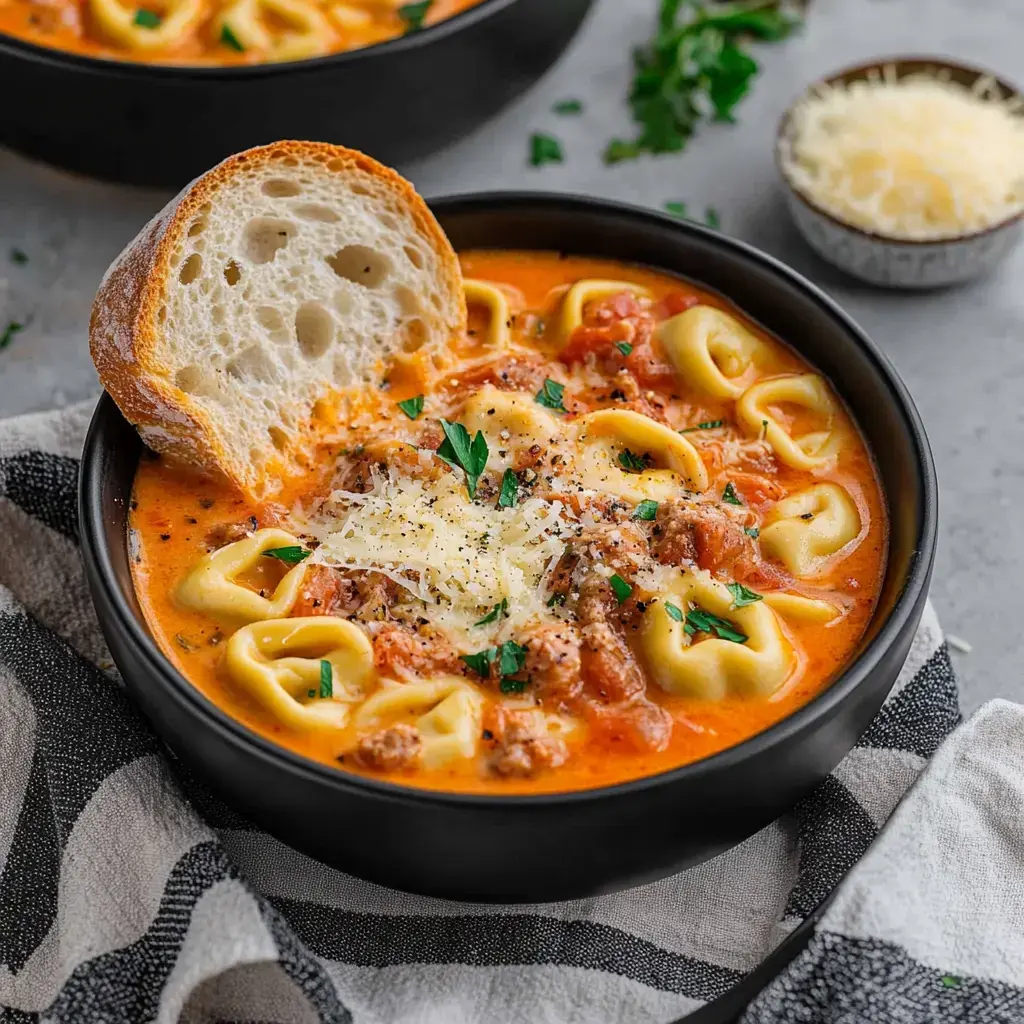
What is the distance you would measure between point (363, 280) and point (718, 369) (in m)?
1.17

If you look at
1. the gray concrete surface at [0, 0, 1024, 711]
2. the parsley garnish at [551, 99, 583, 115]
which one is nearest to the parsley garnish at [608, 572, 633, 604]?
the gray concrete surface at [0, 0, 1024, 711]

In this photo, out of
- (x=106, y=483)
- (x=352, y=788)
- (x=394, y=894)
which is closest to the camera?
(x=352, y=788)

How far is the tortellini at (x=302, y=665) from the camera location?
12.2 ft

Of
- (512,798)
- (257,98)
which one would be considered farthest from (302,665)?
(257,98)

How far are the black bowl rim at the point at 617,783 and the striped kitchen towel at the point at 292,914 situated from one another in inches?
13.6

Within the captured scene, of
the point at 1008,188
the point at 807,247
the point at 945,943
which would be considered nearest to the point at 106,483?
the point at 945,943

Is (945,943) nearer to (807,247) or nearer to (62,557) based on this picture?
(62,557)

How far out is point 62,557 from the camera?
4.58 meters

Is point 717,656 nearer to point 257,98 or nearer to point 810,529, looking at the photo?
point 810,529

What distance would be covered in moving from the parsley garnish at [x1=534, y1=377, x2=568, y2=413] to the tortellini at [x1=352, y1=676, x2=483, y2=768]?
41.4 inches

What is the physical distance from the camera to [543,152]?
639 centimetres

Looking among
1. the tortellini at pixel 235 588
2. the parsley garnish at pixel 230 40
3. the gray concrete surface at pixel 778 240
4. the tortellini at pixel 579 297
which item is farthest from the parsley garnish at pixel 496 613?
the parsley garnish at pixel 230 40

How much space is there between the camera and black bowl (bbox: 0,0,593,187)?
17.1ft

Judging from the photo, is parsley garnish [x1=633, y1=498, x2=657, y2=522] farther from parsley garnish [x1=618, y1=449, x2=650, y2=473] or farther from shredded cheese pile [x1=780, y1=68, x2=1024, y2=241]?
shredded cheese pile [x1=780, y1=68, x2=1024, y2=241]
